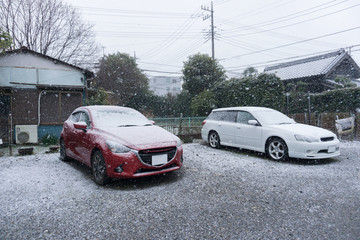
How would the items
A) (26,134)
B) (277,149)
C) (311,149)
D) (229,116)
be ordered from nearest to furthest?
1. (311,149)
2. (277,149)
3. (229,116)
4. (26,134)

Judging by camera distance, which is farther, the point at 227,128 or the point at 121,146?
the point at 227,128

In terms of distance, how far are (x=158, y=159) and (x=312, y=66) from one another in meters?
18.0

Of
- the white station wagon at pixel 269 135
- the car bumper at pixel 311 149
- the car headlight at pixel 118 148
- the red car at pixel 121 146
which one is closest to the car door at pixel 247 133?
the white station wagon at pixel 269 135

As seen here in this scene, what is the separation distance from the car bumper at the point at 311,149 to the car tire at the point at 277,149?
0.14 metres

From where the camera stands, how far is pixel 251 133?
618 centimetres

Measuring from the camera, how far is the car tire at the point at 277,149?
5.45 meters

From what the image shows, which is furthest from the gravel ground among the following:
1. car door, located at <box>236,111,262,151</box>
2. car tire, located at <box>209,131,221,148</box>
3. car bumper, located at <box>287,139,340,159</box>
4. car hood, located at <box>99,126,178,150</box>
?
car tire, located at <box>209,131,221,148</box>

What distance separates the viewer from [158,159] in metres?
3.81

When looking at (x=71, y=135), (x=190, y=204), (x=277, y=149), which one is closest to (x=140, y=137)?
(x=190, y=204)

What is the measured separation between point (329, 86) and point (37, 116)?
1791 centimetres

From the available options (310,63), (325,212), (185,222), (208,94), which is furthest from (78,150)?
(310,63)

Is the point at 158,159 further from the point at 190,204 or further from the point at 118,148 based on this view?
the point at 190,204

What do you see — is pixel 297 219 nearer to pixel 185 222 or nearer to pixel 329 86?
pixel 185 222

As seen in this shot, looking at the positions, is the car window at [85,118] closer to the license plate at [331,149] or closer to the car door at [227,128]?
the car door at [227,128]
